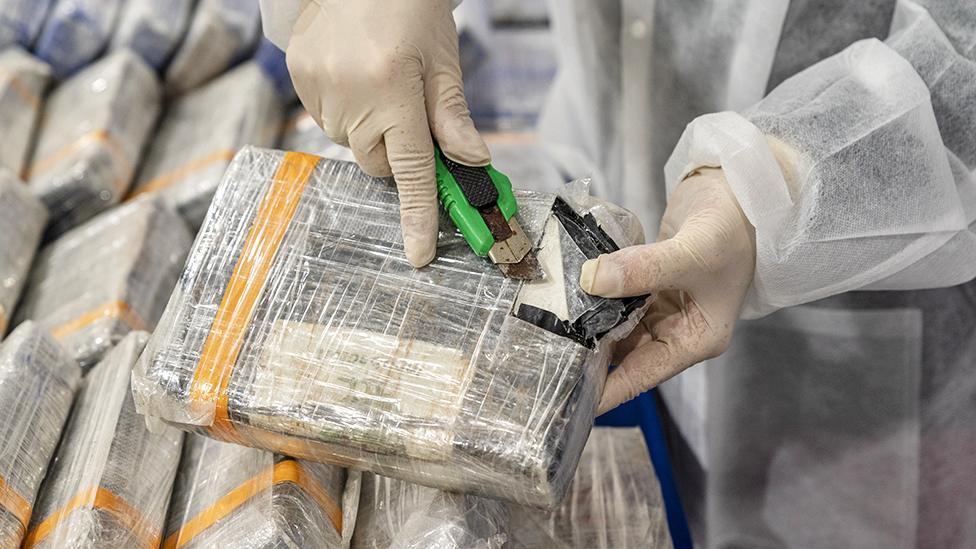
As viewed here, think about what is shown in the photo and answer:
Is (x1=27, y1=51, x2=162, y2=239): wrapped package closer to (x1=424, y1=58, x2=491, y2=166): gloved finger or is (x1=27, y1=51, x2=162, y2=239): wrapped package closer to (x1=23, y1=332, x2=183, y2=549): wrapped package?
(x1=23, y1=332, x2=183, y2=549): wrapped package

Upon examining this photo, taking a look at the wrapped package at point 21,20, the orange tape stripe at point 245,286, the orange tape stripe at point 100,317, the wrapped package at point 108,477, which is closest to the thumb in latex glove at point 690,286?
the orange tape stripe at point 245,286

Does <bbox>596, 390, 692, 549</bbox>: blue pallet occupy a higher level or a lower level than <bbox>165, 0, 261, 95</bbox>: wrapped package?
lower

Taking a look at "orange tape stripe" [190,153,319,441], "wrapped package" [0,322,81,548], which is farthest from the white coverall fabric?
"wrapped package" [0,322,81,548]

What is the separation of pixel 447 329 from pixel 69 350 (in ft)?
2.64

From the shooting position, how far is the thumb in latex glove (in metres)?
1.00

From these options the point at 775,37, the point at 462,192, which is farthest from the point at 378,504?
the point at 775,37

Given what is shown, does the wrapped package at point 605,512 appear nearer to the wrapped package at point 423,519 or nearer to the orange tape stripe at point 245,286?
the wrapped package at point 423,519

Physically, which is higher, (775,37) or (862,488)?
(775,37)

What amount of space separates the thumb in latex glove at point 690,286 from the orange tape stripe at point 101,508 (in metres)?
0.61

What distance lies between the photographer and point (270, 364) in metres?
0.96

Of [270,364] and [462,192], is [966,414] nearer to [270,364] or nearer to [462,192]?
[462,192]

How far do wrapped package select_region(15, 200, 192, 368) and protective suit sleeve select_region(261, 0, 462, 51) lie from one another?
58cm

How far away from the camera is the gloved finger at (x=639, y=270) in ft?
3.00

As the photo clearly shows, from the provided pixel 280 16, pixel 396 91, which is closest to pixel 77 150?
pixel 280 16
